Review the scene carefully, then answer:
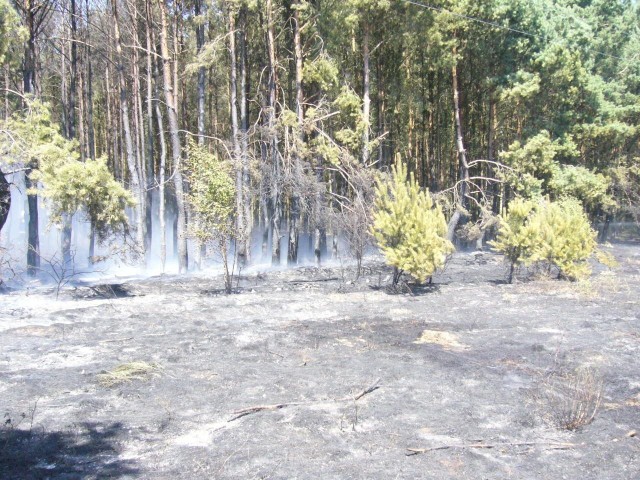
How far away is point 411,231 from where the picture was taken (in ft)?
56.2

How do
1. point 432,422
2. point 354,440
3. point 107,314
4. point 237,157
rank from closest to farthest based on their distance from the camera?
point 354,440 → point 432,422 → point 107,314 → point 237,157

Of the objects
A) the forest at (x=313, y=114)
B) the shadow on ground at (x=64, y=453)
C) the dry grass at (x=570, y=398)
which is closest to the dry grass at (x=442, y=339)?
the dry grass at (x=570, y=398)

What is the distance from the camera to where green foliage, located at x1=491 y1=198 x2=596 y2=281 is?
1797cm

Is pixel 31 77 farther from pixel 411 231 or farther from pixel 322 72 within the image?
pixel 411 231

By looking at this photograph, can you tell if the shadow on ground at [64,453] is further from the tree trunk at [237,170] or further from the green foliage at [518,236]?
the green foliage at [518,236]

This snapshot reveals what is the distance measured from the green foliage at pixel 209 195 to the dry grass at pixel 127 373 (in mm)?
7612

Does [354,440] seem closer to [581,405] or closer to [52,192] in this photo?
[581,405]

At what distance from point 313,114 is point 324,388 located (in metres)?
13.8

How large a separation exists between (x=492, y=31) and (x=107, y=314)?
19.7m

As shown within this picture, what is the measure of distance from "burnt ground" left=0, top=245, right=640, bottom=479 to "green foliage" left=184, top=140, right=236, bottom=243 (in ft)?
7.21

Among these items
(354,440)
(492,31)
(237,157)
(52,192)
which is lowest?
(354,440)

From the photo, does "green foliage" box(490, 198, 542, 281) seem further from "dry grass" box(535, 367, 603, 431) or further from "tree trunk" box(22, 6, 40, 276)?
"tree trunk" box(22, 6, 40, 276)

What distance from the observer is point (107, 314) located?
1495 centimetres

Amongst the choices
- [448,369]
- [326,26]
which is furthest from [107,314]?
[326,26]
